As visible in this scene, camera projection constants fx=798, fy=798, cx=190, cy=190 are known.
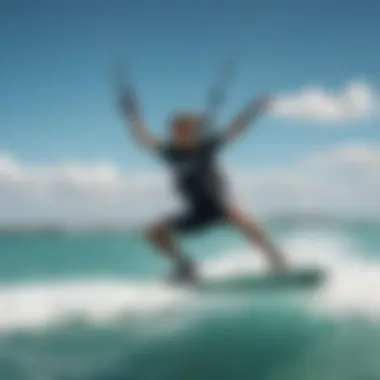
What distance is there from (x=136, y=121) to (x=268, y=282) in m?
0.65

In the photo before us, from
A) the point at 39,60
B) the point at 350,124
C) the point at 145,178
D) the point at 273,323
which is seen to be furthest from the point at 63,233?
the point at 350,124

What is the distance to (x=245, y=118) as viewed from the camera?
2.48 meters

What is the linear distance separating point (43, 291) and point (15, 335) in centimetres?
16

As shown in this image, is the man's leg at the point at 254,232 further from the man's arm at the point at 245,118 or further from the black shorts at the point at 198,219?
the man's arm at the point at 245,118

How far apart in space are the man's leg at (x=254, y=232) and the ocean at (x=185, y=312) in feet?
0.08

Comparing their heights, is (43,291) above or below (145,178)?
below

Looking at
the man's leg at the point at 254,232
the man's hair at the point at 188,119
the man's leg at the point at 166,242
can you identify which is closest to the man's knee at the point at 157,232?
the man's leg at the point at 166,242

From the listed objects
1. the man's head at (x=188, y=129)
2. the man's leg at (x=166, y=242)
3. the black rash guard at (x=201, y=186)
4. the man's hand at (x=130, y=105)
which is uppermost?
the man's hand at (x=130, y=105)

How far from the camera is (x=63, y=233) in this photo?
8.26 ft

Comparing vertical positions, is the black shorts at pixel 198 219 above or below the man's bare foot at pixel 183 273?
above

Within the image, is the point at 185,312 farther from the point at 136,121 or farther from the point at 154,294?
the point at 136,121

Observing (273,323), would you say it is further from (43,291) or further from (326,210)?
(43,291)

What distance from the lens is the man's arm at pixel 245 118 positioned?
2.47 meters

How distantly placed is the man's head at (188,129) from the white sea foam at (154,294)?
385 mm
